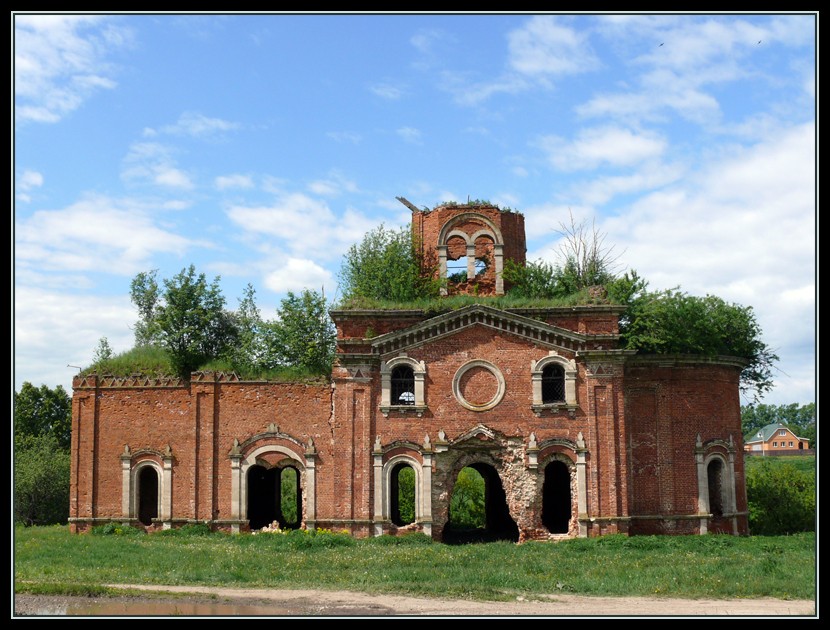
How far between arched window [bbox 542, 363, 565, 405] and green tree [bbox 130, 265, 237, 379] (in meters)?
11.7

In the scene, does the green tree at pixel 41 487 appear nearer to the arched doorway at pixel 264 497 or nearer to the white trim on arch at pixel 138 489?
the white trim on arch at pixel 138 489

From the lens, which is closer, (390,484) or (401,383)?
(390,484)

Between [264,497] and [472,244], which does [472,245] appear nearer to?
[472,244]

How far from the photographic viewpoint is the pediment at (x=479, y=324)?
27848 mm

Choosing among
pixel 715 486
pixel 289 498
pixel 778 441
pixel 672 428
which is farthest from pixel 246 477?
pixel 778 441

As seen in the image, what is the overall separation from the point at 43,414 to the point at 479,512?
78.4 ft

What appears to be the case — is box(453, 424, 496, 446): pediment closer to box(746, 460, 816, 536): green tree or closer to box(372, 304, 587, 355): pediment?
box(372, 304, 587, 355): pediment

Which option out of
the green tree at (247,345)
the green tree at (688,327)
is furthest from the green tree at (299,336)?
the green tree at (688,327)

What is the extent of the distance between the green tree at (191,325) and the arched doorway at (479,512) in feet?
33.8

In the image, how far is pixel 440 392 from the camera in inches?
1101

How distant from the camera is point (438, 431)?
27.8 meters

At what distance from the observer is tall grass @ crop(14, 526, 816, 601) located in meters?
18.1

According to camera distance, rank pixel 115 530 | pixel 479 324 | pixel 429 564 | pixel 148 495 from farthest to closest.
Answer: pixel 148 495, pixel 115 530, pixel 479 324, pixel 429 564

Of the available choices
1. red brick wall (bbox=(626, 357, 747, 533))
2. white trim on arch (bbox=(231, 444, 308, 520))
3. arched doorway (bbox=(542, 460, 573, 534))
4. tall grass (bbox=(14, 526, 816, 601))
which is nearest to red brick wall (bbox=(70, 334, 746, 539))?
red brick wall (bbox=(626, 357, 747, 533))
